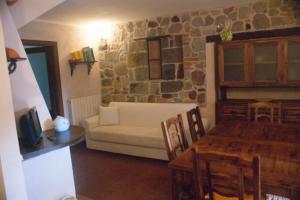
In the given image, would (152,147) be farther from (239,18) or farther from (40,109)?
(239,18)

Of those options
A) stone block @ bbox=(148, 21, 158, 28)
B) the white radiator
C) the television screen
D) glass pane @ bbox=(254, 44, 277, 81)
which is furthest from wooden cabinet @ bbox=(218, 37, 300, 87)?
the television screen

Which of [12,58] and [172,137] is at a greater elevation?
[12,58]

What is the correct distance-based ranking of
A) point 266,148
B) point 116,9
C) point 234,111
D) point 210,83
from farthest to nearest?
point 210,83 → point 234,111 → point 116,9 → point 266,148

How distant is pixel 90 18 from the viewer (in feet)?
13.8

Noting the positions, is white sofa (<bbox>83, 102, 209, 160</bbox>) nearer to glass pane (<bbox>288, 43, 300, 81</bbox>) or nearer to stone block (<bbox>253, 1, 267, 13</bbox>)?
glass pane (<bbox>288, 43, 300, 81</bbox>)

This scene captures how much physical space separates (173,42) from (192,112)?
2156 mm

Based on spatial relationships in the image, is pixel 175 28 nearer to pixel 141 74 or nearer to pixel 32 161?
pixel 141 74

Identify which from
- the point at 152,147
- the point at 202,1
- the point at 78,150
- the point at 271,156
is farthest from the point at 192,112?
the point at 78,150

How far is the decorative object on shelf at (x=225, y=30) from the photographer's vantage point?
363 centimetres

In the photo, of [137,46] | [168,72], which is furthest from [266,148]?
[137,46]

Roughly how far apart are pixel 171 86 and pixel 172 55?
56 cm

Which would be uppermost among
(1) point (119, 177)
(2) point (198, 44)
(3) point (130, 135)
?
(2) point (198, 44)

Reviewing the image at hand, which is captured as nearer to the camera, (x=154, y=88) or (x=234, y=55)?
(x=234, y=55)

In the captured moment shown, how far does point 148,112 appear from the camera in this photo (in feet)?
13.9
